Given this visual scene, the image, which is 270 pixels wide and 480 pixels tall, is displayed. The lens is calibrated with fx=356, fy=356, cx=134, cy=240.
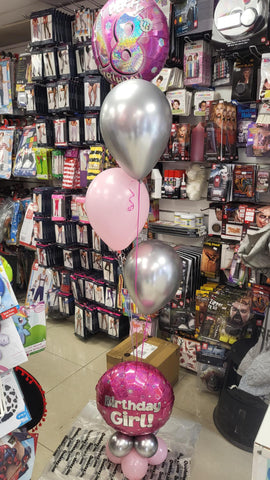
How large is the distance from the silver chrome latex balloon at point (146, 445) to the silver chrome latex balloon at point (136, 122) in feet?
4.37

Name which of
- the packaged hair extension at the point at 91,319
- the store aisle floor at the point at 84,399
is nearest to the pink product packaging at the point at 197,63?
the packaged hair extension at the point at 91,319

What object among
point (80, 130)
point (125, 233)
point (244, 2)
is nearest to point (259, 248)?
point (125, 233)

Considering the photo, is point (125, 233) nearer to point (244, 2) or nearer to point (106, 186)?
point (106, 186)

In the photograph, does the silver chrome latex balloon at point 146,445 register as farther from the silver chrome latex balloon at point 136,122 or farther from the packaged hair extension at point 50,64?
the packaged hair extension at point 50,64

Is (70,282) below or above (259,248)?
below

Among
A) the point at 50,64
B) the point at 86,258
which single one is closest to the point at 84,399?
the point at 86,258

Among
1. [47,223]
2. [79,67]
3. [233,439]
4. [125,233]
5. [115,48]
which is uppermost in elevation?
[79,67]

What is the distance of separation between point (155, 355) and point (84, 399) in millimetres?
566

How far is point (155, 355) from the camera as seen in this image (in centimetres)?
246

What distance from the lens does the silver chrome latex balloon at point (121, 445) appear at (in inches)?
70.1

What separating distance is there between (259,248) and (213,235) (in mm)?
851

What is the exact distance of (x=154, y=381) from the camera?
174 cm

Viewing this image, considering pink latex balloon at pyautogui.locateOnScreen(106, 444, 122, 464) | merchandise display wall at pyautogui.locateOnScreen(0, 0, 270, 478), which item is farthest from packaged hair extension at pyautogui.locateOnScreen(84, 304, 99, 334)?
pink latex balloon at pyautogui.locateOnScreen(106, 444, 122, 464)

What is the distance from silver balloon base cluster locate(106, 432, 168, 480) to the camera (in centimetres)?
177
